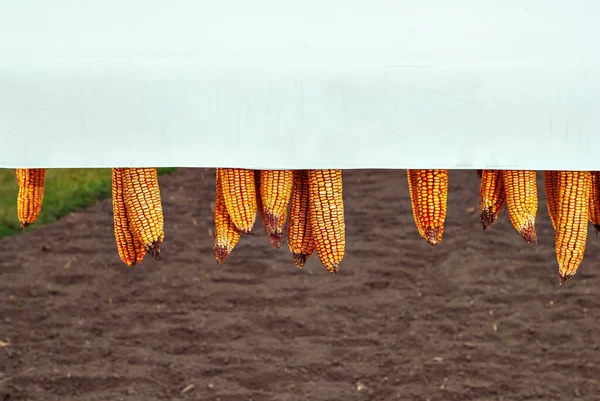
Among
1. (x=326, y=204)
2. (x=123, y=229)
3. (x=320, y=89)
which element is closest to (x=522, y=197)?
(x=326, y=204)

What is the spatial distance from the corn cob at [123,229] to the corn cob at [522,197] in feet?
4.63

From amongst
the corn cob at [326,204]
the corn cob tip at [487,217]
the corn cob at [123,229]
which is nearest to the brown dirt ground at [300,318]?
the corn cob at [123,229]

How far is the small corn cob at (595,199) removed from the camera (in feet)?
9.61

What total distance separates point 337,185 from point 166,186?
634cm

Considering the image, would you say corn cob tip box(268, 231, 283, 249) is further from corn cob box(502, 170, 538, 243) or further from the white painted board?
corn cob box(502, 170, 538, 243)

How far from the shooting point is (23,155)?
236 centimetres

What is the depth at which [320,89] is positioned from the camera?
7.57 feet

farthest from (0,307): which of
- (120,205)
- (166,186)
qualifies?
(120,205)

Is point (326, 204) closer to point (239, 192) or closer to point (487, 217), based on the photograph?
point (239, 192)

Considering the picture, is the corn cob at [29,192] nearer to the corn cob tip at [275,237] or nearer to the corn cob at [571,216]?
the corn cob tip at [275,237]

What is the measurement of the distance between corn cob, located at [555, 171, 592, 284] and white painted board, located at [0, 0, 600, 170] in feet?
1.56

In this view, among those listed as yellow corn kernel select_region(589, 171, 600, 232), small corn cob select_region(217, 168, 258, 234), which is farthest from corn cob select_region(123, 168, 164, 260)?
yellow corn kernel select_region(589, 171, 600, 232)

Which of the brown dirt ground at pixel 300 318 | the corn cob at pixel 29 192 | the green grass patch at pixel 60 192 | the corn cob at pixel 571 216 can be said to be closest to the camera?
the corn cob at pixel 571 216

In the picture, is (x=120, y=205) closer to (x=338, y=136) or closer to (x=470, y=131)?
(x=338, y=136)
